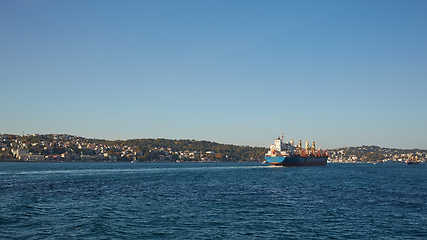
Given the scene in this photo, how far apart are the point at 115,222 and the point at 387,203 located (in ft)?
99.3

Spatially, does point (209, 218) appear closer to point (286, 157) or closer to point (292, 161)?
point (286, 157)

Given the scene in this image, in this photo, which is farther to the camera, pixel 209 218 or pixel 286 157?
pixel 286 157

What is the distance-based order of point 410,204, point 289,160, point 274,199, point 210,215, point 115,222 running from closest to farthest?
point 115,222, point 210,215, point 410,204, point 274,199, point 289,160

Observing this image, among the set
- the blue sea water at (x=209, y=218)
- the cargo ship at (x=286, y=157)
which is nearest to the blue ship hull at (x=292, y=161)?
the cargo ship at (x=286, y=157)

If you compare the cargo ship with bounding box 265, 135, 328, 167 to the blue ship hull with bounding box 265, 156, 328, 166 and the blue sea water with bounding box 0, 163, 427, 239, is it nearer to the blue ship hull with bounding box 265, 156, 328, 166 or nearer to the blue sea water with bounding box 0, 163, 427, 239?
the blue ship hull with bounding box 265, 156, 328, 166

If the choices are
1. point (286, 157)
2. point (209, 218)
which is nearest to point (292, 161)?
point (286, 157)

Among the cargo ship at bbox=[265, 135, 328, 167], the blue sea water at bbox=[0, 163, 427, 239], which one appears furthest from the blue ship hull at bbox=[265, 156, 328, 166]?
the blue sea water at bbox=[0, 163, 427, 239]

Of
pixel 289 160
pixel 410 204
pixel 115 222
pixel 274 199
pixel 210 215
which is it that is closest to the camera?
pixel 115 222

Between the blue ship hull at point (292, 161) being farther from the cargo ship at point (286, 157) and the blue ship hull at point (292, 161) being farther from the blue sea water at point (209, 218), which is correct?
the blue sea water at point (209, 218)

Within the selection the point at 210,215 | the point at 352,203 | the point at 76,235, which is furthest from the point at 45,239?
the point at 352,203

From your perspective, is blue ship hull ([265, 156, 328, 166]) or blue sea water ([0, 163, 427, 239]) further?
blue ship hull ([265, 156, 328, 166])

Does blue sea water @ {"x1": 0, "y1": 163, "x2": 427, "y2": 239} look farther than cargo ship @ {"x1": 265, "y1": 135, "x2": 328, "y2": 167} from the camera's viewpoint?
No

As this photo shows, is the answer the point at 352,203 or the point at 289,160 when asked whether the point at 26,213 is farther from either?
the point at 289,160

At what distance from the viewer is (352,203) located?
35.7 m
